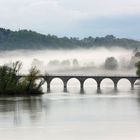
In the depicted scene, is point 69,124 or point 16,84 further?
point 16,84

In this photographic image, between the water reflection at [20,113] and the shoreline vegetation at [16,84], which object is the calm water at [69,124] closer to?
the water reflection at [20,113]

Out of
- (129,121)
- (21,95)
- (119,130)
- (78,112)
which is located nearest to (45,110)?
(78,112)

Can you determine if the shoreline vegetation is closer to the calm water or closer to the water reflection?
the water reflection

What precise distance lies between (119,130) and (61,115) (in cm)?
1971

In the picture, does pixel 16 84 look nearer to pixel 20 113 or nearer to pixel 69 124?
pixel 20 113

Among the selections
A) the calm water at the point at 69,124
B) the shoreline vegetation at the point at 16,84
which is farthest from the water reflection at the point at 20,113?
the shoreline vegetation at the point at 16,84

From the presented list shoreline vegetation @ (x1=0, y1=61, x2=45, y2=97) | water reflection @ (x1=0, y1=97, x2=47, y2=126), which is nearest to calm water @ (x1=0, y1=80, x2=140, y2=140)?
water reflection @ (x1=0, y1=97, x2=47, y2=126)

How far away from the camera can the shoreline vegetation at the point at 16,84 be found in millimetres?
123688

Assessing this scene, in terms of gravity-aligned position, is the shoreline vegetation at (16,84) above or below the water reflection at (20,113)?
above

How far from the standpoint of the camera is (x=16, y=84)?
124875 mm

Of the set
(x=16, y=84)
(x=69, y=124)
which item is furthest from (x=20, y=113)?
(x=16, y=84)

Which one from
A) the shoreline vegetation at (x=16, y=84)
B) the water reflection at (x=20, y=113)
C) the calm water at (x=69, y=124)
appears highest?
the shoreline vegetation at (x=16, y=84)

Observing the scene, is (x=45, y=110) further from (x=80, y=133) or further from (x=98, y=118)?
(x=80, y=133)

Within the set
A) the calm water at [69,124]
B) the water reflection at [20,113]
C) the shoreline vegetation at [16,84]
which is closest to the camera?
the calm water at [69,124]
